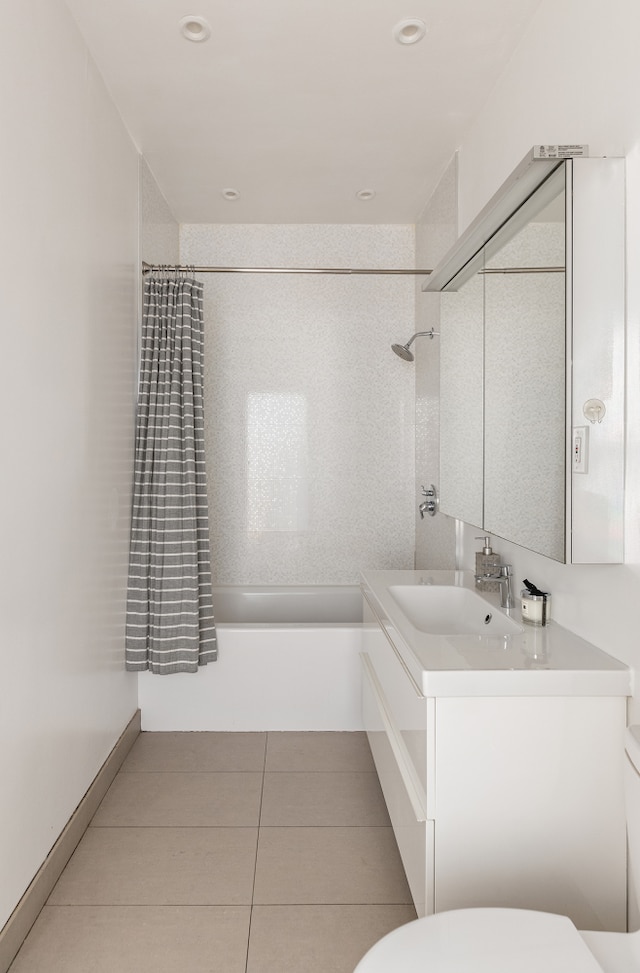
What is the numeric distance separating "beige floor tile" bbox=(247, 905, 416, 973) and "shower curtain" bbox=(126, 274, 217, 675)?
1197 mm

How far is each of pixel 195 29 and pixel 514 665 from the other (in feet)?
6.75

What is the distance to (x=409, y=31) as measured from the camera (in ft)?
6.68

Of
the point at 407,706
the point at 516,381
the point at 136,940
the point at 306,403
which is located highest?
the point at 306,403

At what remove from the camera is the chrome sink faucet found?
2.04 meters

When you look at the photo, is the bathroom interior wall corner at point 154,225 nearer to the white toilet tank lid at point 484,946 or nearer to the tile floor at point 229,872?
the tile floor at point 229,872

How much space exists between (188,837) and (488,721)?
3.99 ft

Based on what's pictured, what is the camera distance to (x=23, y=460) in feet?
5.43

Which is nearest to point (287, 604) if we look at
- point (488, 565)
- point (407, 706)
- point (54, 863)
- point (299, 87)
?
point (488, 565)

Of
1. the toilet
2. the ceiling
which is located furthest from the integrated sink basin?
the ceiling

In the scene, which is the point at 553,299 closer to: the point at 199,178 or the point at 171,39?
the point at 171,39

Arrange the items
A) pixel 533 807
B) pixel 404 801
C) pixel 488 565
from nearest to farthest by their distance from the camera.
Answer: pixel 533 807
pixel 404 801
pixel 488 565

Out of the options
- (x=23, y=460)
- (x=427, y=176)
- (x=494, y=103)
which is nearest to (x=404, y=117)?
(x=494, y=103)

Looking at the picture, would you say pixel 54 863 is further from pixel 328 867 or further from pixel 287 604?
pixel 287 604

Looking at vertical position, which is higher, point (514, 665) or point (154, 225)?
point (154, 225)
